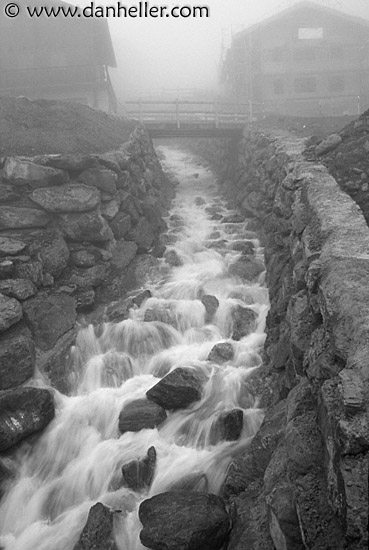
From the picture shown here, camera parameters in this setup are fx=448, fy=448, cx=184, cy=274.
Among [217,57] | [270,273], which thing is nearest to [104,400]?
[270,273]

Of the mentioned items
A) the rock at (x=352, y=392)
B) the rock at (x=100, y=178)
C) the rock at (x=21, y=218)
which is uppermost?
the rock at (x=100, y=178)

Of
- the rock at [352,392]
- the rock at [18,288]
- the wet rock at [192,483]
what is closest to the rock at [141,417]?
the wet rock at [192,483]

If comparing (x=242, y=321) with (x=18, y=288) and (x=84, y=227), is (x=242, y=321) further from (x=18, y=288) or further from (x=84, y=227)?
(x=18, y=288)

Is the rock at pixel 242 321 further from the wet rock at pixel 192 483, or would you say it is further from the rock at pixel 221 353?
the wet rock at pixel 192 483

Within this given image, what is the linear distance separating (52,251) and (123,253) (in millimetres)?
2783

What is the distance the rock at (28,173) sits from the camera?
14477 millimetres

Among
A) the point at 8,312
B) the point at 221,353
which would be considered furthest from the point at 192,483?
the point at 8,312

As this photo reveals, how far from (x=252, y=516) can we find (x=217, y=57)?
99354 mm

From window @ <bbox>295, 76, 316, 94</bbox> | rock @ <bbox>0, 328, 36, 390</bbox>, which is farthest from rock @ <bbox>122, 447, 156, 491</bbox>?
window @ <bbox>295, 76, 316, 94</bbox>

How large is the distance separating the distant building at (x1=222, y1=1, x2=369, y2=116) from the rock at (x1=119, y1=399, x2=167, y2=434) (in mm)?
40524

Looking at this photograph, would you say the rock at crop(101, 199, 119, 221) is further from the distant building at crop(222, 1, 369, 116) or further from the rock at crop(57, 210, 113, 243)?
the distant building at crop(222, 1, 369, 116)

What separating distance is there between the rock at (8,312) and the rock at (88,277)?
2.22 m

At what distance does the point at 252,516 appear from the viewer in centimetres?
636

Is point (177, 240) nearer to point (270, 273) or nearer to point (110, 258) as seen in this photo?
point (110, 258)
